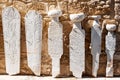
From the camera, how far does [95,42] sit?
3574mm

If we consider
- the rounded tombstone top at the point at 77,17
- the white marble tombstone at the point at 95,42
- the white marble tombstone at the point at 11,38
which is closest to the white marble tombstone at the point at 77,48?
the rounded tombstone top at the point at 77,17

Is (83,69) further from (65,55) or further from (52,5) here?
(52,5)

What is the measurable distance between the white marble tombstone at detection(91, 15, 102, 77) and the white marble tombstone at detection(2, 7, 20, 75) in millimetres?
858

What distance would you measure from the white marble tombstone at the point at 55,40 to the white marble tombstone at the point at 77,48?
133mm

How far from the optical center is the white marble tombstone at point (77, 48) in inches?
139

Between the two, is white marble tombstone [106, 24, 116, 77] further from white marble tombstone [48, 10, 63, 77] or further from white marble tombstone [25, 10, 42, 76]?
white marble tombstone [25, 10, 42, 76]

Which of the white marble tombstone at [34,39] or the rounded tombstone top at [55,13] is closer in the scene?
the rounded tombstone top at [55,13]

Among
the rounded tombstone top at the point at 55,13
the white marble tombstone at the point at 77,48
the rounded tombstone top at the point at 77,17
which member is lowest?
the white marble tombstone at the point at 77,48

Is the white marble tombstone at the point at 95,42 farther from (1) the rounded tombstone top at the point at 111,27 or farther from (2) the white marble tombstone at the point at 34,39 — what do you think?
(2) the white marble tombstone at the point at 34,39

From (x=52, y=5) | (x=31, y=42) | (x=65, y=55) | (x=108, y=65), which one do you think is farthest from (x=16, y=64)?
(x=108, y=65)

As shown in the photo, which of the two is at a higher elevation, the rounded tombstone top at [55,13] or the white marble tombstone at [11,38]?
the rounded tombstone top at [55,13]

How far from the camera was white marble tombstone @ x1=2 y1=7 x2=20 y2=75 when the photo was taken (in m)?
3.56

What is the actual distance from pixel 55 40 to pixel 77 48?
0.27 metres

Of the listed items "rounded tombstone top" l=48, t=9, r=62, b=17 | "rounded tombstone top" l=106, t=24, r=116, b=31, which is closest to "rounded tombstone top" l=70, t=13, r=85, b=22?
"rounded tombstone top" l=48, t=9, r=62, b=17
